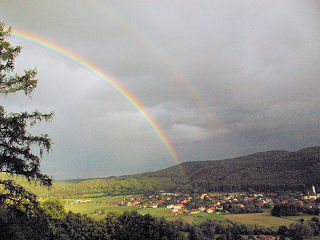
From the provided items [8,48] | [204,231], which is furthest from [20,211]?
[204,231]

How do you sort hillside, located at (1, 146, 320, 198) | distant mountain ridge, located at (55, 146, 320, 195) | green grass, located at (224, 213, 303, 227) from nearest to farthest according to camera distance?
green grass, located at (224, 213, 303, 227), distant mountain ridge, located at (55, 146, 320, 195), hillside, located at (1, 146, 320, 198)

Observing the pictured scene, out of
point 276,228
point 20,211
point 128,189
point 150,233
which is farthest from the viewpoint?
point 128,189

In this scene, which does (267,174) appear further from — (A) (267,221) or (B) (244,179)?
(A) (267,221)

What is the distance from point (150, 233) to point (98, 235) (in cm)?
693

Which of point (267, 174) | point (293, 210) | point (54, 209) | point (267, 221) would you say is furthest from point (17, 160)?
point (267, 174)

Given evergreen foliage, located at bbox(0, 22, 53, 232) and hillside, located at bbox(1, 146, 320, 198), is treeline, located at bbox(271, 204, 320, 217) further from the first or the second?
evergreen foliage, located at bbox(0, 22, 53, 232)

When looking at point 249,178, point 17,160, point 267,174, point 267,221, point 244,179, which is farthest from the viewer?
point 244,179

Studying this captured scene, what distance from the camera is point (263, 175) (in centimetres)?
10831

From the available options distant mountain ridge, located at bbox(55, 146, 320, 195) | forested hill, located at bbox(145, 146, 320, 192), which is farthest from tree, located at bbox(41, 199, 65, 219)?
forested hill, located at bbox(145, 146, 320, 192)

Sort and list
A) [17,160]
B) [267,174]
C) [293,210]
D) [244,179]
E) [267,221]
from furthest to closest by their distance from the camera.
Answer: [244,179] → [267,174] → [293,210] → [267,221] → [17,160]

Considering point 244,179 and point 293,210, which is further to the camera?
point 244,179

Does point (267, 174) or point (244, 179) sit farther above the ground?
point (267, 174)

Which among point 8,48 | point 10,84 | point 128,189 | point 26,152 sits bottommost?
point 128,189

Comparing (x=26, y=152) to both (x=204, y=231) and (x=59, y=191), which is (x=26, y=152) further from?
(x=59, y=191)
